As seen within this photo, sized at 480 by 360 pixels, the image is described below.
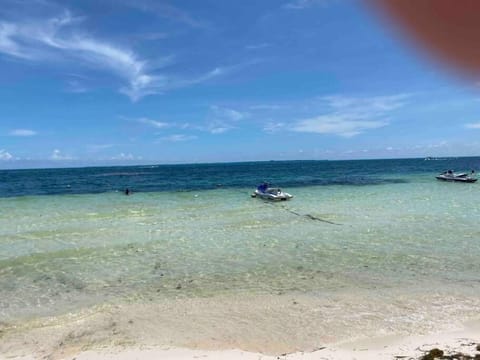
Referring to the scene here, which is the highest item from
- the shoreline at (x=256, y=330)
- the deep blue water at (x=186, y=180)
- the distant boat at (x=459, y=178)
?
the distant boat at (x=459, y=178)

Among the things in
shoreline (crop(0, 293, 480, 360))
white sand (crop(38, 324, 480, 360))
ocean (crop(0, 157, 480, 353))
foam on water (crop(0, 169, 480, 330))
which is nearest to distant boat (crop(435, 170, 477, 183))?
foam on water (crop(0, 169, 480, 330))

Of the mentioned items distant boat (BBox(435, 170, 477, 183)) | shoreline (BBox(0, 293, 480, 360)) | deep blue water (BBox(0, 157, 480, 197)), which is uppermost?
distant boat (BBox(435, 170, 477, 183))

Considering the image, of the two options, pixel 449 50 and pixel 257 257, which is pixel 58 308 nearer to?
pixel 257 257

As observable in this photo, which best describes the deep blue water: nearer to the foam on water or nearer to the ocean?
the foam on water

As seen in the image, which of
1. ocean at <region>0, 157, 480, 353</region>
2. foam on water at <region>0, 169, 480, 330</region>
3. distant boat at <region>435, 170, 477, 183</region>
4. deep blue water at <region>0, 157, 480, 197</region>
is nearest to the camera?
ocean at <region>0, 157, 480, 353</region>

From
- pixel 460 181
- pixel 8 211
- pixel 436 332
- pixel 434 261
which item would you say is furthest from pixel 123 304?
pixel 460 181

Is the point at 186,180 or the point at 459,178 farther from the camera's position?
the point at 186,180

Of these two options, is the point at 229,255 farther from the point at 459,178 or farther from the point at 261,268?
the point at 459,178

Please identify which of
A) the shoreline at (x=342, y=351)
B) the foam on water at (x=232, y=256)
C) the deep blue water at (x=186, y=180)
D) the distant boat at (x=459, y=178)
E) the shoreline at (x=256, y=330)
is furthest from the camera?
the deep blue water at (x=186, y=180)

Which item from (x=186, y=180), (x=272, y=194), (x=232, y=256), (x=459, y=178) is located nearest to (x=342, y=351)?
(x=232, y=256)

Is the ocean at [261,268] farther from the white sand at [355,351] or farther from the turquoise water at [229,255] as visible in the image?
the white sand at [355,351]

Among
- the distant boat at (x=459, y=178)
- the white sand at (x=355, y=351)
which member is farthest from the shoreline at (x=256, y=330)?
the distant boat at (x=459, y=178)

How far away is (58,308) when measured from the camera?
1004 cm

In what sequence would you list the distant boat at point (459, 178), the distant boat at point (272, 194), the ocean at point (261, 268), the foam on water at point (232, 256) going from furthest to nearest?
the distant boat at point (459, 178), the distant boat at point (272, 194), the foam on water at point (232, 256), the ocean at point (261, 268)
